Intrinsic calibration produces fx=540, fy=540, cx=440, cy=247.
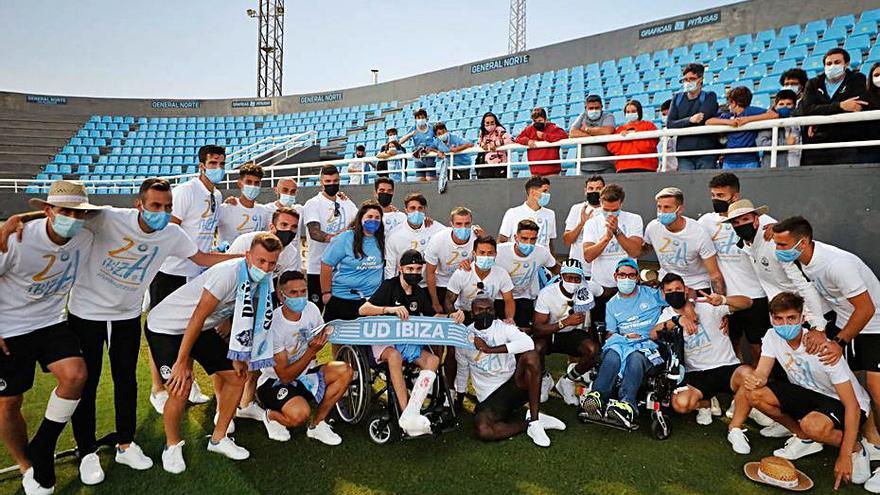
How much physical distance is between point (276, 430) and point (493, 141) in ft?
20.9

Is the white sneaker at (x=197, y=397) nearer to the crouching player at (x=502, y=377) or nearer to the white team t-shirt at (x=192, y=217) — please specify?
the white team t-shirt at (x=192, y=217)

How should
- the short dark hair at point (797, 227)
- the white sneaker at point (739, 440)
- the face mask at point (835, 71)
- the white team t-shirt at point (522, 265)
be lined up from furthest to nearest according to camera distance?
1. the face mask at point (835, 71)
2. the white team t-shirt at point (522, 265)
3. the white sneaker at point (739, 440)
4. the short dark hair at point (797, 227)

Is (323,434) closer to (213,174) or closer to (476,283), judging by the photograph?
(476,283)

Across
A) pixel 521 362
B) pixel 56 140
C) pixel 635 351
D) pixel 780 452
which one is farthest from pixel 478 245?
pixel 56 140

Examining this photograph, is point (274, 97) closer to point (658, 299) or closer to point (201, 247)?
point (201, 247)

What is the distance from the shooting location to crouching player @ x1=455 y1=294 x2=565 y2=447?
440cm

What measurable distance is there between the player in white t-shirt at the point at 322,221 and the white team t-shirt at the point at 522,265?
2.04 m

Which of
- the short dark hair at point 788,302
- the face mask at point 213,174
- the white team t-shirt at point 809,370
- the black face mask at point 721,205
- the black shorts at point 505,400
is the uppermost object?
the face mask at point 213,174

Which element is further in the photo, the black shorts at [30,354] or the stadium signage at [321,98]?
the stadium signage at [321,98]

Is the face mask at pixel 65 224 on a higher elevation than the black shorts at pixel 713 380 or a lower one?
higher

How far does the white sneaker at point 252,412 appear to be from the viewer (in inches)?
184

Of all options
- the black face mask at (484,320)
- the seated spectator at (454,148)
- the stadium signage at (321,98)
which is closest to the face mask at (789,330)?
the black face mask at (484,320)

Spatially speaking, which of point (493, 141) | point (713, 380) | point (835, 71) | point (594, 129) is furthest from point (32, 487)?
point (835, 71)

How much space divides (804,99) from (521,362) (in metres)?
4.25
